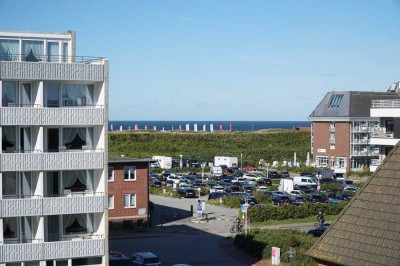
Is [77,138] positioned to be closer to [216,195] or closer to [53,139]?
[53,139]

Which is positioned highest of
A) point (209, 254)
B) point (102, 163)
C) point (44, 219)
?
point (102, 163)

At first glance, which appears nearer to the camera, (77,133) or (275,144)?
(77,133)

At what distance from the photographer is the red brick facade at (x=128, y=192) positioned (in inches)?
1879

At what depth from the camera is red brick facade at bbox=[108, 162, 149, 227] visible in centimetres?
4772

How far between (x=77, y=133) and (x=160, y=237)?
18075 mm

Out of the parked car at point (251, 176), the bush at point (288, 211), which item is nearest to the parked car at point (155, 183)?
the parked car at point (251, 176)

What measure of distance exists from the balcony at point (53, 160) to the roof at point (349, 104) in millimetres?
58286

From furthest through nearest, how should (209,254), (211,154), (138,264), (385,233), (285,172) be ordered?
1. (211,154)
2. (285,172)
3. (209,254)
4. (138,264)
5. (385,233)

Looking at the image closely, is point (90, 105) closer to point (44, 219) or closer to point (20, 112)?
point (20, 112)

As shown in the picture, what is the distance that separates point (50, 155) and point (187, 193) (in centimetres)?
3808

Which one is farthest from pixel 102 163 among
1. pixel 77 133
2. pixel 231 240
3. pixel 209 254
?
pixel 231 240

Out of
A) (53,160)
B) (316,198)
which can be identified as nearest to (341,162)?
(316,198)

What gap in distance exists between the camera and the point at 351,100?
84938 millimetres

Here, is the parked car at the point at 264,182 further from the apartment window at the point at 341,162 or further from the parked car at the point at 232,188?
the apartment window at the point at 341,162
